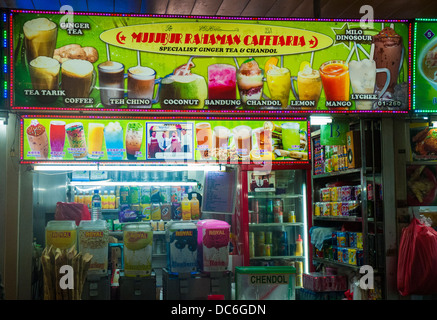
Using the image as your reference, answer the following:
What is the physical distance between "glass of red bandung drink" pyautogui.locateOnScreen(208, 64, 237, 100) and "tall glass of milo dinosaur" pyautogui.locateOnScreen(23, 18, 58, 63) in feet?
5.11

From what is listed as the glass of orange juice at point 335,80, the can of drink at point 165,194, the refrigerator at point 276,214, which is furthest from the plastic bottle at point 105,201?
the glass of orange juice at point 335,80

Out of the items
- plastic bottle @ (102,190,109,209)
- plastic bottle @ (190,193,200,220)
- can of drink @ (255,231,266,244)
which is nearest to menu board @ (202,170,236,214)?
can of drink @ (255,231,266,244)

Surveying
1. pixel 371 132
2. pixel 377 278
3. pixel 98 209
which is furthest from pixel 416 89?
pixel 98 209

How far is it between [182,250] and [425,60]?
3238 mm

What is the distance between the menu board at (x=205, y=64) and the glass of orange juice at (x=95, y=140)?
39 cm

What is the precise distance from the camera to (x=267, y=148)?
18.8 ft

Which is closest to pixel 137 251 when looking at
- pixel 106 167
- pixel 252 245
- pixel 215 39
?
pixel 106 167

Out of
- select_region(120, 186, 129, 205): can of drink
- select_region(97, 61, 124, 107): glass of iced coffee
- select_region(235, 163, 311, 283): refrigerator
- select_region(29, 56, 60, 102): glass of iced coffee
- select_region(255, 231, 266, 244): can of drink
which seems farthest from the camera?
select_region(120, 186, 129, 205): can of drink

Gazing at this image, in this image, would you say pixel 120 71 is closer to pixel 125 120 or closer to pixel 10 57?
pixel 125 120

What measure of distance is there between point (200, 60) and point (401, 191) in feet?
8.47

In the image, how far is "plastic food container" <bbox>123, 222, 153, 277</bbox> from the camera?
505 cm

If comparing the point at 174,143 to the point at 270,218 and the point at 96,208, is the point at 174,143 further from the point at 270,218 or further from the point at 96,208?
the point at 96,208

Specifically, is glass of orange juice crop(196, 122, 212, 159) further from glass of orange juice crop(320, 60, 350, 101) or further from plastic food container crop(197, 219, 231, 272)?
glass of orange juice crop(320, 60, 350, 101)
